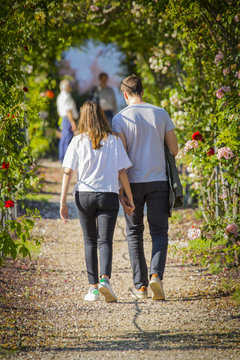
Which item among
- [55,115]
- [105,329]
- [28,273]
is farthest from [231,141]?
[55,115]

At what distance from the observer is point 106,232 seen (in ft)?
12.4

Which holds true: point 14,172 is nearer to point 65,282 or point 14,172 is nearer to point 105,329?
point 65,282

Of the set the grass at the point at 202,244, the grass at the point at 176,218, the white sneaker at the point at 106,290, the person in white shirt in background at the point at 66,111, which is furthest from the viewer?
the person in white shirt in background at the point at 66,111

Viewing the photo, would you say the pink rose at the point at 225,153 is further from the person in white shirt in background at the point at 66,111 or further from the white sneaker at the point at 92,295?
the person in white shirt in background at the point at 66,111

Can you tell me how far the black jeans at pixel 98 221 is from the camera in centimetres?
373

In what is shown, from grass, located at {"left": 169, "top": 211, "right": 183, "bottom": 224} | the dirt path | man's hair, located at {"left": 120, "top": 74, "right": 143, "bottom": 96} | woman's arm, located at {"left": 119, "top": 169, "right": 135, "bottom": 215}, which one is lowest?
the dirt path

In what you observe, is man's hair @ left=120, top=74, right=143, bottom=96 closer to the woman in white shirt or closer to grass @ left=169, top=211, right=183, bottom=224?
→ the woman in white shirt

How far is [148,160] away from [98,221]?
55cm

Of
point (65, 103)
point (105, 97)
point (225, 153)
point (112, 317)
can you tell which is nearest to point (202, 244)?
point (225, 153)

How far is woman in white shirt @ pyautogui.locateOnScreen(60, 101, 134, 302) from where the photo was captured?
3727 mm

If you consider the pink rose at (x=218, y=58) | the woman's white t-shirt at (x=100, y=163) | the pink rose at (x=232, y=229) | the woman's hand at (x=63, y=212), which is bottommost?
the pink rose at (x=232, y=229)

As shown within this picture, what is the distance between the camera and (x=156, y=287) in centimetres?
377

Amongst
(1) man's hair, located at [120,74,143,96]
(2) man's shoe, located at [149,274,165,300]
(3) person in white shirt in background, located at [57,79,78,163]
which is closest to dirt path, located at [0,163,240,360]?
(2) man's shoe, located at [149,274,165,300]

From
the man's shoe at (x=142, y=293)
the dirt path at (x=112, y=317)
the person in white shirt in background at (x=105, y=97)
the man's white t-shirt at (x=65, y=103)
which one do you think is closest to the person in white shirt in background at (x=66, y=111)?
the man's white t-shirt at (x=65, y=103)
